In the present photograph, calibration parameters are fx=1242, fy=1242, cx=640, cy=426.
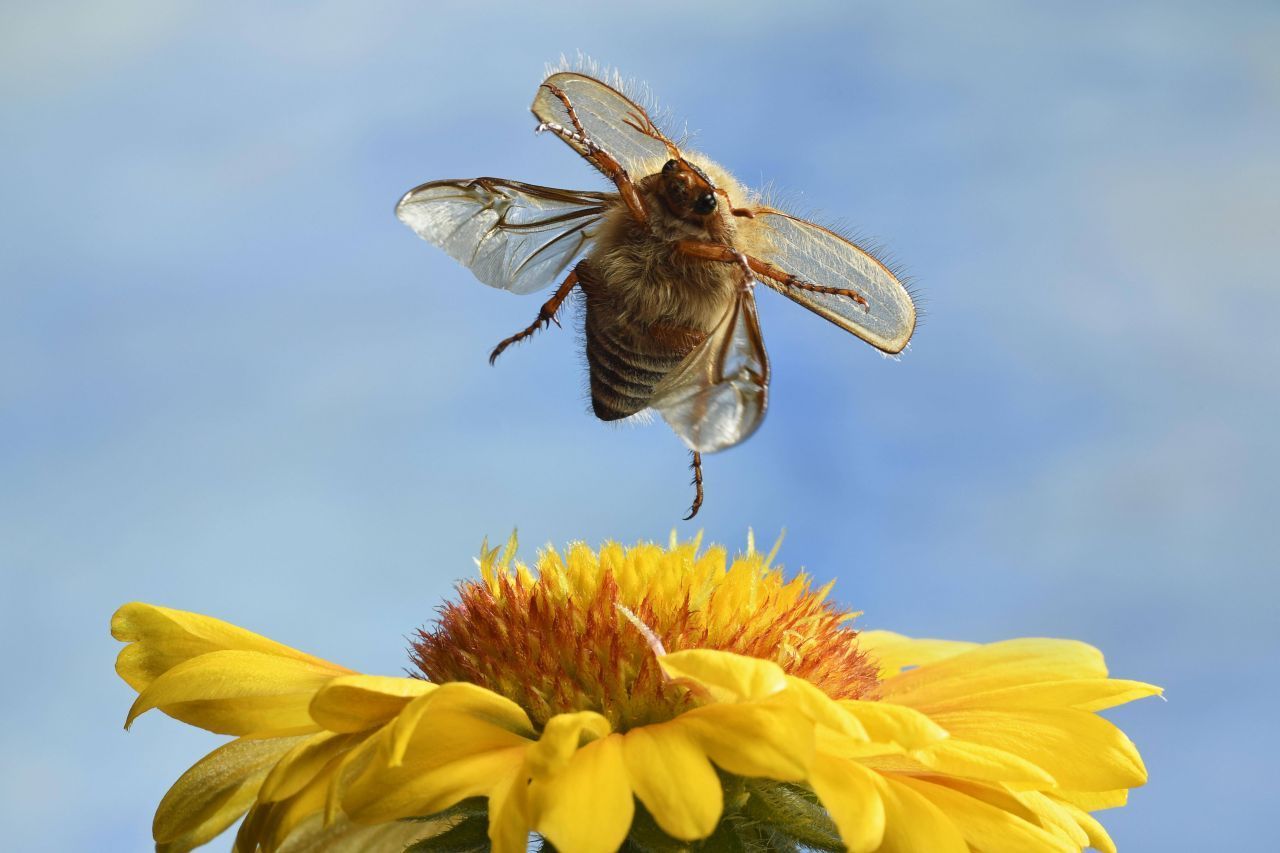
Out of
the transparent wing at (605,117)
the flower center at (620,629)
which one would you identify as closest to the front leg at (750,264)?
the transparent wing at (605,117)

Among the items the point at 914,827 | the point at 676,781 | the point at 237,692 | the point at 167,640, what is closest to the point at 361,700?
the point at 237,692

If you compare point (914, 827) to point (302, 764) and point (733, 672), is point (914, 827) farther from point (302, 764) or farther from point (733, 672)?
point (302, 764)

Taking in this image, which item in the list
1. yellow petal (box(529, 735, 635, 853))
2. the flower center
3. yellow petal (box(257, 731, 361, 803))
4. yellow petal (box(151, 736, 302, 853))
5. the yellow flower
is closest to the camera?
yellow petal (box(529, 735, 635, 853))

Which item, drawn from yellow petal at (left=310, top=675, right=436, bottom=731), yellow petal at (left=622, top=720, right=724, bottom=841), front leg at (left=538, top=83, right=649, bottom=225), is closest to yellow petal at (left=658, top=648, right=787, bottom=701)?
yellow petal at (left=622, top=720, right=724, bottom=841)

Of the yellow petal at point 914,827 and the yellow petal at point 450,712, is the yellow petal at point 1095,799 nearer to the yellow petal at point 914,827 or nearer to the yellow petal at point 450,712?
the yellow petal at point 914,827

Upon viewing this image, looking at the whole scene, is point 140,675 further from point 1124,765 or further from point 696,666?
point 1124,765

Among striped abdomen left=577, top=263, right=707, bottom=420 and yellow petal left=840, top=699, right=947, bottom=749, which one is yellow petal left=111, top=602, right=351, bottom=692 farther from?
yellow petal left=840, top=699, right=947, bottom=749

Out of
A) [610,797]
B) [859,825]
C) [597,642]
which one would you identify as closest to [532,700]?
[597,642]
